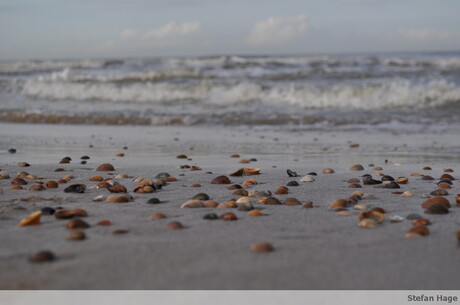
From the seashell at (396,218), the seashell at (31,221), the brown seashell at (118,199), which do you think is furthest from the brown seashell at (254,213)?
the seashell at (31,221)

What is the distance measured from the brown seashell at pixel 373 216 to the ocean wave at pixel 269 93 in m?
9.69

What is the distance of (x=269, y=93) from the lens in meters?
14.1

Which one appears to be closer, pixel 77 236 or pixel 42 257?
pixel 42 257

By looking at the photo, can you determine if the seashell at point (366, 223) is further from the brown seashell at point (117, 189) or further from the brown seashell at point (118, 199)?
the brown seashell at point (117, 189)

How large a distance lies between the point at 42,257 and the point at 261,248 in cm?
73

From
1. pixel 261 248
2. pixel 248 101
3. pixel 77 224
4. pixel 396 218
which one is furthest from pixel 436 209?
pixel 248 101

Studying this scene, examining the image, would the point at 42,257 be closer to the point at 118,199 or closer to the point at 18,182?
the point at 118,199

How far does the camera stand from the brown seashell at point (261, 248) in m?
2.08

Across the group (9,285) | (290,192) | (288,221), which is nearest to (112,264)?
(9,285)

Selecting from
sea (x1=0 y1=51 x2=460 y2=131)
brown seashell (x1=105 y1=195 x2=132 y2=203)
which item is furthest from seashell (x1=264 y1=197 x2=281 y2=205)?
sea (x1=0 y1=51 x2=460 y2=131)

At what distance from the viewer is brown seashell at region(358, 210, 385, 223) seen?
2.62 meters

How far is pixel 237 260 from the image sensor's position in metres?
1.97
